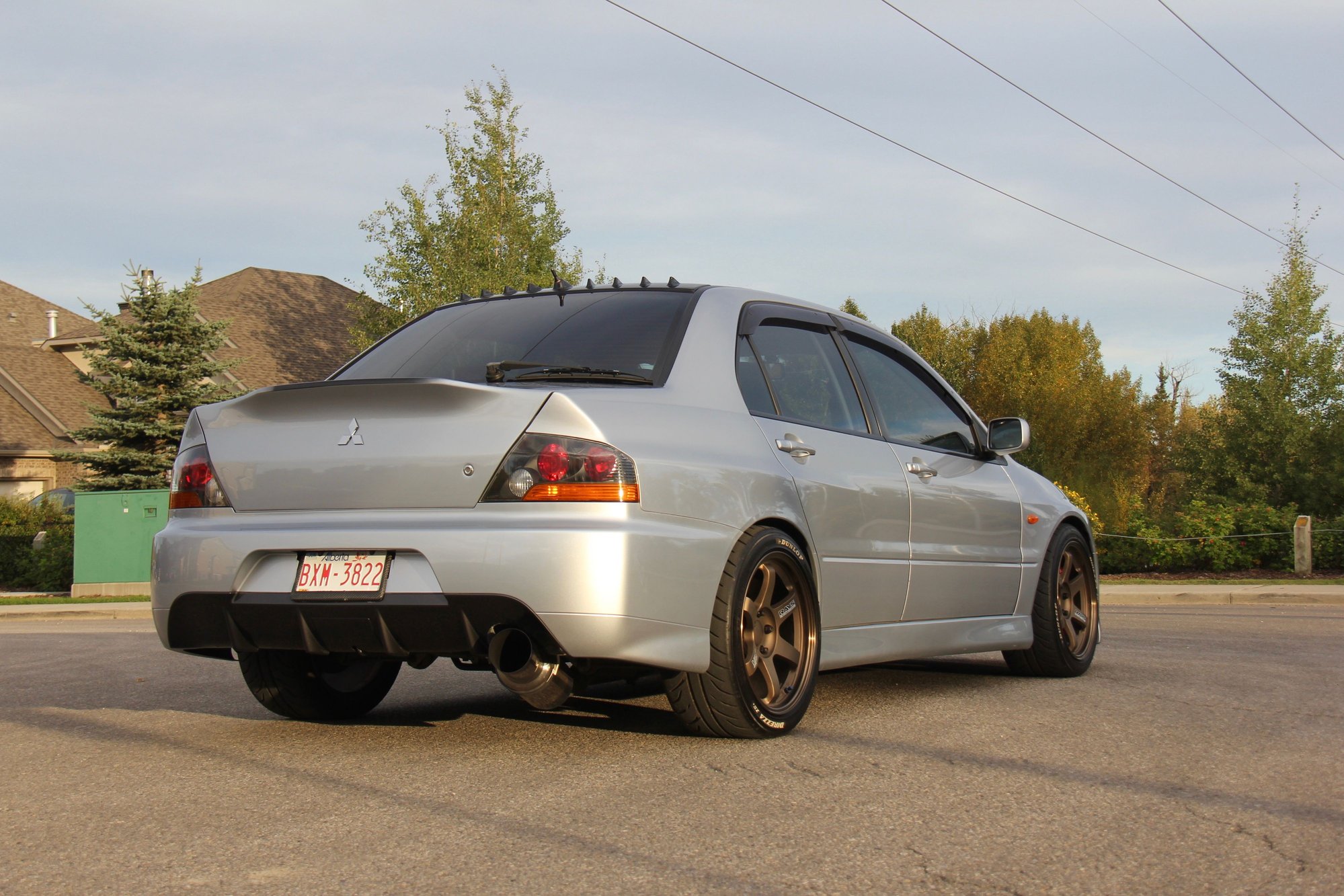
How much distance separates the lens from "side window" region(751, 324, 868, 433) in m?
5.43

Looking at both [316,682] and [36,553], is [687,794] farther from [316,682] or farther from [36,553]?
[36,553]

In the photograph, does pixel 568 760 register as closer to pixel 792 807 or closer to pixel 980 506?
pixel 792 807

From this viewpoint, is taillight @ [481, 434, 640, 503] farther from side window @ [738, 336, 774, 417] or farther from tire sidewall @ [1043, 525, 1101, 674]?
tire sidewall @ [1043, 525, 1101, 674]

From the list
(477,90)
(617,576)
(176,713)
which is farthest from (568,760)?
(477,90)

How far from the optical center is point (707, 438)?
4.75 metres

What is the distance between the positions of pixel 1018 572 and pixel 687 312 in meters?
2.55

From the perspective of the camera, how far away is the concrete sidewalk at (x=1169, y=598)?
1510cm

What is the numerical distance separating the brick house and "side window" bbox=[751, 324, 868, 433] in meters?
25.2

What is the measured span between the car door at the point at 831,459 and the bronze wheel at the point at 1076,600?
1662mm

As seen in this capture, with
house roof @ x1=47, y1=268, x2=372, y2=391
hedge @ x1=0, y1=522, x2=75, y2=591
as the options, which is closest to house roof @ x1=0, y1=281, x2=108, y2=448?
house roof @ x1=47, y1=268, x2=372, y2=391

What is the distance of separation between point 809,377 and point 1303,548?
15398mm

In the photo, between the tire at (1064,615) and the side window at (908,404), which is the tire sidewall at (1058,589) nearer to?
the tire at (1064,615)

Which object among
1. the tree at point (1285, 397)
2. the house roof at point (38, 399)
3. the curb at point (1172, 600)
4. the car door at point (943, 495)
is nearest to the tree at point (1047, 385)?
the tree at point (1285, 397)

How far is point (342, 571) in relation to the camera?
176 inches
